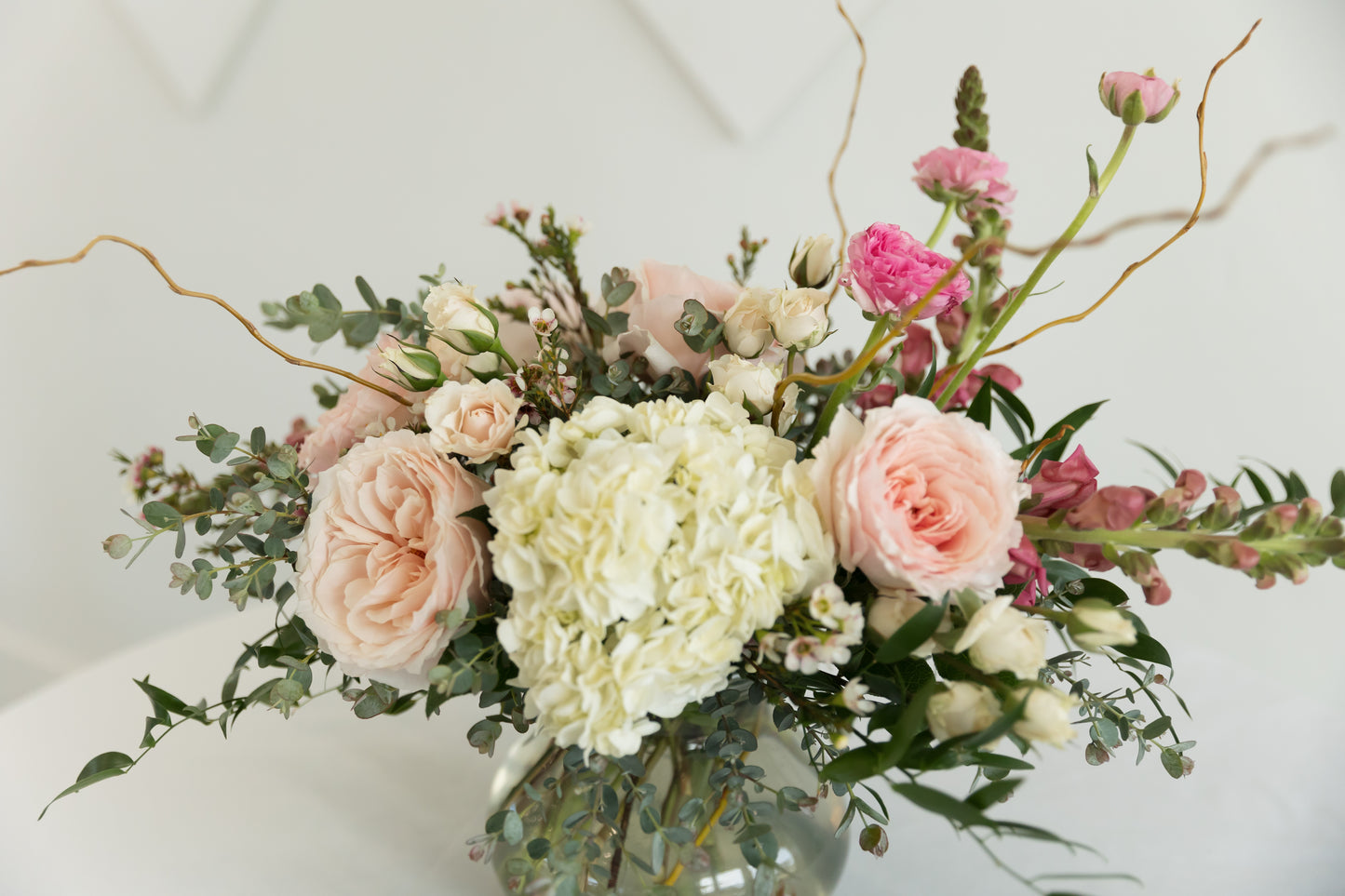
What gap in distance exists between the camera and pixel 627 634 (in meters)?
0.47

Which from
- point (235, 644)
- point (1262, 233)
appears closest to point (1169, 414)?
point (1262, 233)

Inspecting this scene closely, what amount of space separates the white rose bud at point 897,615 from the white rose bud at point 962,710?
0.03 m

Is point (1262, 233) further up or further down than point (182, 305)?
further down

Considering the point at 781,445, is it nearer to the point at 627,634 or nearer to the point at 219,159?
the point at 627,634

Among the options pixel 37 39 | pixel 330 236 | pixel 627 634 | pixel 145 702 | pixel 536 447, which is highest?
pixel 37 39

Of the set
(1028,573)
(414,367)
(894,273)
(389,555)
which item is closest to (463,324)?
(414,367)

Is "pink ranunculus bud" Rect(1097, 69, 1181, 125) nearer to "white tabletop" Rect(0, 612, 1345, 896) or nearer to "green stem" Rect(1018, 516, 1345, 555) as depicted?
"green stem" Rect(1018, 516, 1345, 555)

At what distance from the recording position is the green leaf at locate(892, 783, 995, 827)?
1.36ft

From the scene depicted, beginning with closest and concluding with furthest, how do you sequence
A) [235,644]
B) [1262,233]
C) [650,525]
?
[650,525]
[235,644]
[1262,233]

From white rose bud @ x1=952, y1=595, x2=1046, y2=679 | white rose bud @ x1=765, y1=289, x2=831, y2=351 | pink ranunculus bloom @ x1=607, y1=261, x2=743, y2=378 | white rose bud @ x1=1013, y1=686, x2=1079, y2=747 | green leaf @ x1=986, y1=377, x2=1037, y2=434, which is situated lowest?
white rose bud @ x1=1013, y1=686, x2=1079, y2=747

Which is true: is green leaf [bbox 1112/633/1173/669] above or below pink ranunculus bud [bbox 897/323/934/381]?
below

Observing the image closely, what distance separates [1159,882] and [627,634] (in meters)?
0.54

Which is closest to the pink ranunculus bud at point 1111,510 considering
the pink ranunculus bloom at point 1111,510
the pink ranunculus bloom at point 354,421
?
the pink ranunculus bloom at point 1111,510

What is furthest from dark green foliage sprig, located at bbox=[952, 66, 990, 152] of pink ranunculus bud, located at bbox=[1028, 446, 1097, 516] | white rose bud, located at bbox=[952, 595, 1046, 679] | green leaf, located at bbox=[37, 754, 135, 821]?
green leaf, located at bbox=[37, 754, 135, 821]
